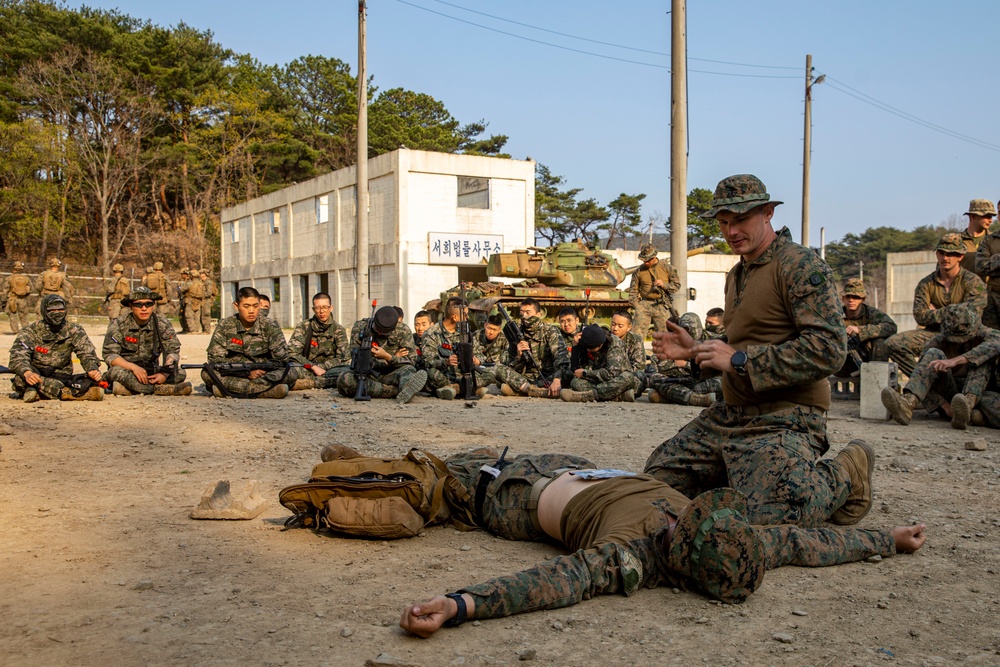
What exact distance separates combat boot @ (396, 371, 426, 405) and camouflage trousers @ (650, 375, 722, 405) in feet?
9.54

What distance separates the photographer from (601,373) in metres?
11.1

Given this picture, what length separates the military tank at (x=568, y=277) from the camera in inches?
860

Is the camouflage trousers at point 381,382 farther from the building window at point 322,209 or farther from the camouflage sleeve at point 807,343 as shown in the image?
the building window at point 322,209

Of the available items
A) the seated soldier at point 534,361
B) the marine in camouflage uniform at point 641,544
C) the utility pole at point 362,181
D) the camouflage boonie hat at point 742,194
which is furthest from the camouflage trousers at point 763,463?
the utility pole at point 362,181

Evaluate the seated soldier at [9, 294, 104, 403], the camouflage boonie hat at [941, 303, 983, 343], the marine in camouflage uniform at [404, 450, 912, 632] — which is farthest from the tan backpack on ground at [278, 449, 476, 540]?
the seated soldier at [9, 294, 104, 403]

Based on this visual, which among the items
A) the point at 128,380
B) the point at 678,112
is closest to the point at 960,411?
the point at 678,112

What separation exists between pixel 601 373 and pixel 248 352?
4.39 m

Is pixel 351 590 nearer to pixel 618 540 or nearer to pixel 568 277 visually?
pixel 618 540

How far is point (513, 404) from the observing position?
10516 mm

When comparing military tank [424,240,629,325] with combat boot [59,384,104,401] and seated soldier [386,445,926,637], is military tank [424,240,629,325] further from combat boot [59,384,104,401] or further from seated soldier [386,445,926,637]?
seated soldier [386,445,926,637]

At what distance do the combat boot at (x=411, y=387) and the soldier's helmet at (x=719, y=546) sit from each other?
23.9 ft

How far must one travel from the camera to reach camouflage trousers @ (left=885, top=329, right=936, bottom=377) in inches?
403

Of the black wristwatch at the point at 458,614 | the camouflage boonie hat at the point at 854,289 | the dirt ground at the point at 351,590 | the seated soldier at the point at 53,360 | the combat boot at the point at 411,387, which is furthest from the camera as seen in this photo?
the camouflage boonie hat at the point at 854,289

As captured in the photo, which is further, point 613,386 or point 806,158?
point 806,158
